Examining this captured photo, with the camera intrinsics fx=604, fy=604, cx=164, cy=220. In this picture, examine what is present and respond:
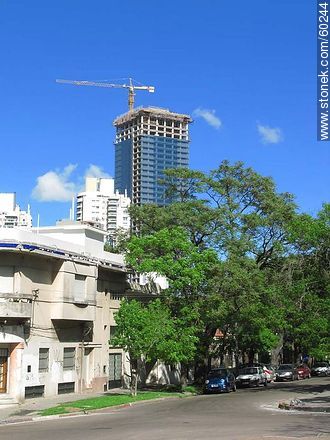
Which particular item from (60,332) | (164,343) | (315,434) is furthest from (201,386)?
(315,434)

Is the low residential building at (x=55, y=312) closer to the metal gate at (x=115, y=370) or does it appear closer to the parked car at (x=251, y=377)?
the metal gate at (x=115, y=370)

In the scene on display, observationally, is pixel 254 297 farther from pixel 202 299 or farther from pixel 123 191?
pixel 123 191

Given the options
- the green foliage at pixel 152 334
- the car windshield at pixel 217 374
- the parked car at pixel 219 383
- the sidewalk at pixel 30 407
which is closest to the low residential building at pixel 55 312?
the sidewalk at pixel 30 407

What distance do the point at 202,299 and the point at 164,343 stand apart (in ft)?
18.7

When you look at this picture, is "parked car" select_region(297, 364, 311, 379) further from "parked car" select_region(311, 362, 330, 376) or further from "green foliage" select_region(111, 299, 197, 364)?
"green foliage" select_region(111, 299, 197, 364)

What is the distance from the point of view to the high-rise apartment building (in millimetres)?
112325

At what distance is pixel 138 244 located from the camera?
1500 inches

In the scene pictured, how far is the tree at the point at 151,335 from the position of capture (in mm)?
32438

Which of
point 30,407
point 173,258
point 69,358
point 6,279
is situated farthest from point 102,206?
point 30,407

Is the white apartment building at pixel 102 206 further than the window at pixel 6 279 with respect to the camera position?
Yes

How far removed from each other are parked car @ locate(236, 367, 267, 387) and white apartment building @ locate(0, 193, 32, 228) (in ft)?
74.2

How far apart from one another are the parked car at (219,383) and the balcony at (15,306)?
49.2ft

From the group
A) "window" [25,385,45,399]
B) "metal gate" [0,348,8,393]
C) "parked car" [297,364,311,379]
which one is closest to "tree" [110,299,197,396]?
"window" [25,385,45,399]

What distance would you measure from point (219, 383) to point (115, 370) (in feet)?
22.2
